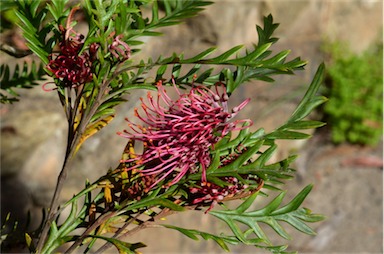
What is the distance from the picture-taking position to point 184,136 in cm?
73

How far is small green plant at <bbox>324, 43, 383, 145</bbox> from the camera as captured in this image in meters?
3.36

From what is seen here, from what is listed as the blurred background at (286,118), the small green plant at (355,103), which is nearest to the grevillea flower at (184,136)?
the blurred background at (286,118)

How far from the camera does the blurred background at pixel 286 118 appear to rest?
7.23ft

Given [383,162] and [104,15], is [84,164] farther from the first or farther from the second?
[383,162]

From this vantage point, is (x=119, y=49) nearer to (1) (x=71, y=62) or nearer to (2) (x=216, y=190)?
(1) (x=71, y=62)

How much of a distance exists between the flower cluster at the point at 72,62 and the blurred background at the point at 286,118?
4.43 feet

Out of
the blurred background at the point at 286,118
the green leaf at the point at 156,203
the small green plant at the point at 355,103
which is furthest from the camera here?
the small green plant at the point at 355,103

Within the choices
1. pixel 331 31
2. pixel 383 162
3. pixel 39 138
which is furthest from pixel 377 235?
pixel 39 138

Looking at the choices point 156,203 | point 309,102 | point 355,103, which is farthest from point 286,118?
point 156,203

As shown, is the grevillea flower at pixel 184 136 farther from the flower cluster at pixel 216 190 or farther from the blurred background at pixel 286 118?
the blurred background at pixel 286 118

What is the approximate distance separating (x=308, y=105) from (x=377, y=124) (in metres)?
2.76

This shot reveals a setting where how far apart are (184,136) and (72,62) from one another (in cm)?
18

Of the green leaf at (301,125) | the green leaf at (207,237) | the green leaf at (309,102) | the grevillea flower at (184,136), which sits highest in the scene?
the green leaf at (309,102)

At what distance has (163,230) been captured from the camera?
2.32 metres
